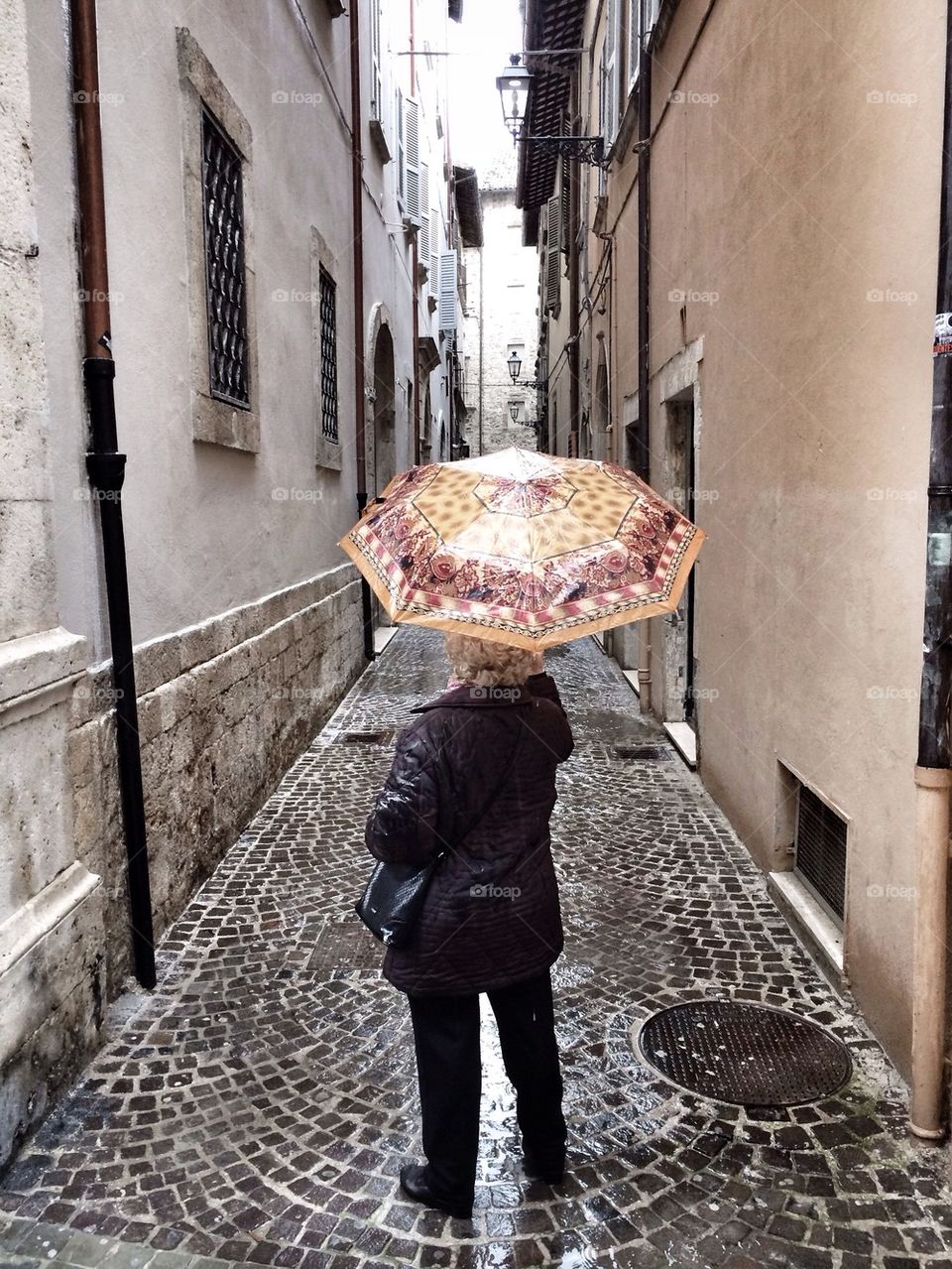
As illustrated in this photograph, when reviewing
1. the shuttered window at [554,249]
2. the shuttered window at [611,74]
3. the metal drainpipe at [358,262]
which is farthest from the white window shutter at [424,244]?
the metal drainpipe at [358,262]

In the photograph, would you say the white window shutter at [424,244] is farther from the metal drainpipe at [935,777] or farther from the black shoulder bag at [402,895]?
the black shoulder bag at [402,895]

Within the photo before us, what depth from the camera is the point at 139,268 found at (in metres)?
4.15

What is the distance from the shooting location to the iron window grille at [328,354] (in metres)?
8.94

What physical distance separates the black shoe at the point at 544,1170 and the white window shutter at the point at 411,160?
15.9m

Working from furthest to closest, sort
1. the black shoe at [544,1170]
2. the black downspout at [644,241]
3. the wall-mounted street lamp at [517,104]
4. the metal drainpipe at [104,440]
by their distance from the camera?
the wall-mounted street lamp at [517,104], the black downspout at [644,241], the metal drainpipe at [104,440], the black shoe at [544,1170]

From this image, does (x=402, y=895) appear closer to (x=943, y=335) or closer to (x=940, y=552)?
(x=940, y=552)

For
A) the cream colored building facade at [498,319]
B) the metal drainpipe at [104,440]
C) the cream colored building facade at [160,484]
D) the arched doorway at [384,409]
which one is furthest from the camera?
the cream colored building facade at [498,319]

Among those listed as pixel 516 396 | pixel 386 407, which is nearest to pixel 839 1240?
pixel 386 407

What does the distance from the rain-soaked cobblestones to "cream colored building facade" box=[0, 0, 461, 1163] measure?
29 centimetres

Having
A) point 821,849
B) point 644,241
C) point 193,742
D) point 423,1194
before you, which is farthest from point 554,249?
point 423,1194

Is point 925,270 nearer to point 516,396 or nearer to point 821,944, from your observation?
point 821,944

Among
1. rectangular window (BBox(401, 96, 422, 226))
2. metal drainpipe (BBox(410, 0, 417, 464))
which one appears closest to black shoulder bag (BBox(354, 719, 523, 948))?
rectangular window (BBox(401, 96, 422, 226))

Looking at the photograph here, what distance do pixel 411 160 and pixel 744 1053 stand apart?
16.2 meters

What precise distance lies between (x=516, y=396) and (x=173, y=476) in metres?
34.9
